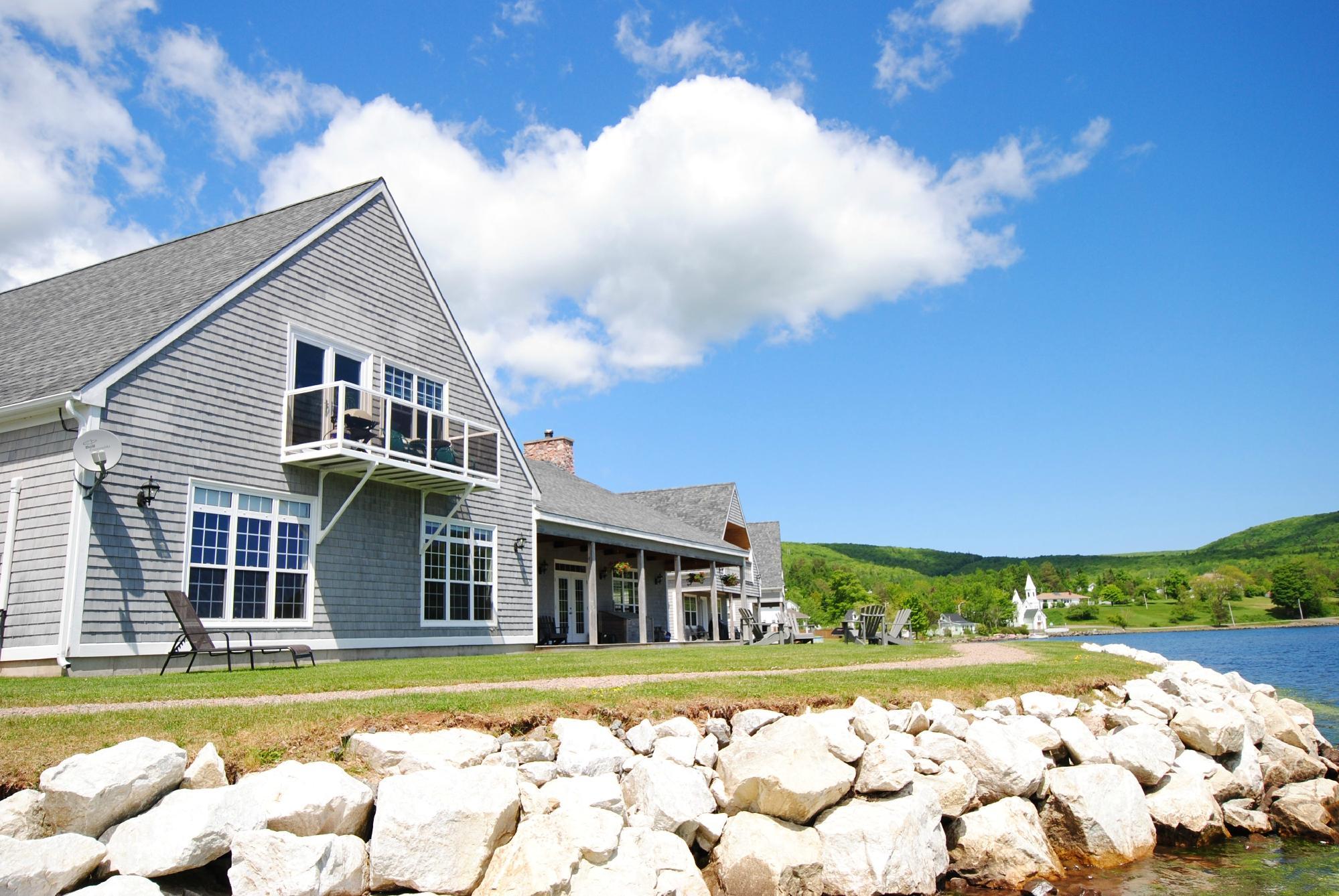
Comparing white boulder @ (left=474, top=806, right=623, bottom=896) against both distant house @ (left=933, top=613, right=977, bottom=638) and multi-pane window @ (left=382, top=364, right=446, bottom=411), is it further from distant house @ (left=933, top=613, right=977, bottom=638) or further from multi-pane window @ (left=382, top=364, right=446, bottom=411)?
distant house @ (left=933, top=613, right=977, bottom=638)

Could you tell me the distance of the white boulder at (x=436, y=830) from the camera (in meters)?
5.37

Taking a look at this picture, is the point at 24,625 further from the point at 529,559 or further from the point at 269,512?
the point at 529,559

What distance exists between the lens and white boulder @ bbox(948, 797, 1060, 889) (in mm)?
6980

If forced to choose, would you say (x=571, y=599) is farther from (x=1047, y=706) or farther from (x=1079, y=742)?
(x=1079, y=742)

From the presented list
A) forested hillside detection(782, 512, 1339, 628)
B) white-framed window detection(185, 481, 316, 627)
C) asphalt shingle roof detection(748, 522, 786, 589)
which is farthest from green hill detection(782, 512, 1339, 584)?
white-framed window detection(185, 481, 316, 627)

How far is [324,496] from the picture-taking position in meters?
14.8

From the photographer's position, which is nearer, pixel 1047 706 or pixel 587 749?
pixel 587 749

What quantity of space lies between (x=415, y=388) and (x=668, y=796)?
12043 millimetres

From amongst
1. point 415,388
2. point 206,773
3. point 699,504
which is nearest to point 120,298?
point 415,388

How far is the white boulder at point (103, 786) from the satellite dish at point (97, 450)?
276 inches

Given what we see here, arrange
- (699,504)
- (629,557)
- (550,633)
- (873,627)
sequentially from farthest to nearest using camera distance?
(699,504), (629,557), (550,633), (873,627)

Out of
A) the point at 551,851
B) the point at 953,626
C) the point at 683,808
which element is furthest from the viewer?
the point at 953,626

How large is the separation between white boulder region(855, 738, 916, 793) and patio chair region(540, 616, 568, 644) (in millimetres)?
16026

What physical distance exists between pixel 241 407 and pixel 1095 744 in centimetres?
1200
